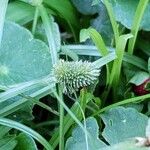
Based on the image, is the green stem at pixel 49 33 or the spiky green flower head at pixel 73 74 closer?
the spiky green flower head at pixel 73 74

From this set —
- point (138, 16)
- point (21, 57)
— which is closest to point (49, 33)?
point (21, 57)

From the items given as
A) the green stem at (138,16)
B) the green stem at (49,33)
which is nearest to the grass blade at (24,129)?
the green stem at (49,33)

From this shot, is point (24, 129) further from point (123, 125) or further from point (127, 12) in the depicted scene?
point (127, 12)

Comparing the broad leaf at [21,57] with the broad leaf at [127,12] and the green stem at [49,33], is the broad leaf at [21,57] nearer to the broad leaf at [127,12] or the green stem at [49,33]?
the green stem at [49,33]

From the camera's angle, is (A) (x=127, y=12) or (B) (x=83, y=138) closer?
(B) (x=83, y=138)

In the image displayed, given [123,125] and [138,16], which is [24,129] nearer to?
[123,125]

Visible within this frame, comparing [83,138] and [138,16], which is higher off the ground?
[138,16]

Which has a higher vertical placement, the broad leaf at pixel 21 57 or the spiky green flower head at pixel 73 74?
the spiky green flower head at pixel 73 74

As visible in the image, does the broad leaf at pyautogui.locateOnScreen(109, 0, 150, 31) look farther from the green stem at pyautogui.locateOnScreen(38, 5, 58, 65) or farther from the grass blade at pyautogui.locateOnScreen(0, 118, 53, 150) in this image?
the grass blade at pyautogui.locateOnScreen(0, 118, 53, 150)

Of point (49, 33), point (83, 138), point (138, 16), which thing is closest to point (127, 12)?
point (138, 16)
